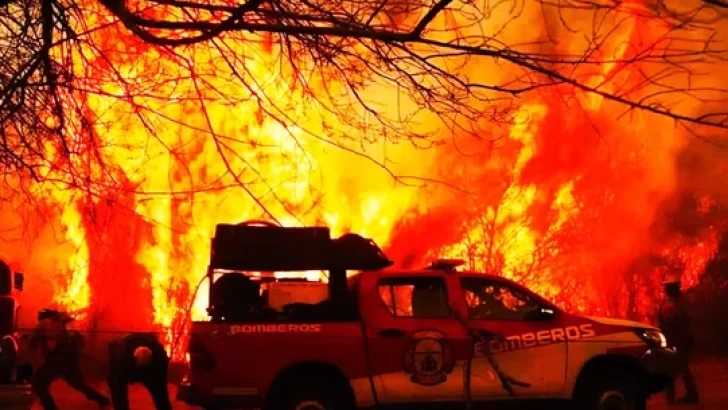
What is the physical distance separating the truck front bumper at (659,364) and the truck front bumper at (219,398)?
3.50m

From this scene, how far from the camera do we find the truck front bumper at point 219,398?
326 inches

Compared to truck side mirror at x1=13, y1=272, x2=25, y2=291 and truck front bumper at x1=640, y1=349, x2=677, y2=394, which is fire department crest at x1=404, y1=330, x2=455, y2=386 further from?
truck side mirror at x1=13, y1=272, x2=25, y2=291

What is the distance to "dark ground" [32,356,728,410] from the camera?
12.4 metres

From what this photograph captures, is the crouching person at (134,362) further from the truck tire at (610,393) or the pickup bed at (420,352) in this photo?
the truck tire at (610,393)

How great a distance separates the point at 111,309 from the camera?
2225cm

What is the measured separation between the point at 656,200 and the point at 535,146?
3.65 meters

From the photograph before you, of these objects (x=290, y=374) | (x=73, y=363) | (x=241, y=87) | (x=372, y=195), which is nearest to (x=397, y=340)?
(x=290, y=374)

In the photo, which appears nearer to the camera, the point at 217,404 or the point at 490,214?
the point at 217,404

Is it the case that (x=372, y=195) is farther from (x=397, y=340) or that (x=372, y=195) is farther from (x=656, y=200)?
(x=397, y=340)

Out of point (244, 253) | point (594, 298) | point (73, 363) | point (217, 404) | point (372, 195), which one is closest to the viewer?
point (217, 404)

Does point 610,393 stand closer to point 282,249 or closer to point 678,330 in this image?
point 282,249

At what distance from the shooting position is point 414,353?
8.52m

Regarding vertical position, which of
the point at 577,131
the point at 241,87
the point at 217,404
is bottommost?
the point at 217,404

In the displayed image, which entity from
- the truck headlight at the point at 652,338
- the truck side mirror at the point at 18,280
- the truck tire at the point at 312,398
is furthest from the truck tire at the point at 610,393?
the truck side mirror at the point at 18,280
